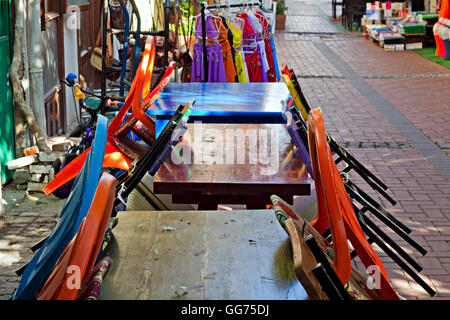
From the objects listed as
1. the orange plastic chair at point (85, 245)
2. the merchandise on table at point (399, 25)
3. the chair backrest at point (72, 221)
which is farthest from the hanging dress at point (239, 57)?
the merchandise on table at point (399, 25)

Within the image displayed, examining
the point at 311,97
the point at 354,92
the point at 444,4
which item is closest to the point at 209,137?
Result: the point at 444,4

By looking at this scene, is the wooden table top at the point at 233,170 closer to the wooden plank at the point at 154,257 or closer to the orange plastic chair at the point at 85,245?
the wooden plank at the point at 154,257

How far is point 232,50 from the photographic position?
28.9ft

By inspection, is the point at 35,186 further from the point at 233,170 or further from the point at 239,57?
the point at 239,57

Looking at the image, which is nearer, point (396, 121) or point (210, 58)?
point (210, 58)

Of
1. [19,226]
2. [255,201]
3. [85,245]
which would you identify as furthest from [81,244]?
[19,226]

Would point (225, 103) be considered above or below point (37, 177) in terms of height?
above

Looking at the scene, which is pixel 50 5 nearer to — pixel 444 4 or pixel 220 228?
pixel 444 4

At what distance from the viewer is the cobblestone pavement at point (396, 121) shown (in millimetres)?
5641

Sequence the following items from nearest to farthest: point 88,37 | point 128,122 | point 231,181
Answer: point 231,181
point 128,122
point 88,37

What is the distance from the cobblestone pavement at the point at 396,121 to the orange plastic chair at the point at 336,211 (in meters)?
1.80

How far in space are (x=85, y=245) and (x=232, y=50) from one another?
6.81 metres

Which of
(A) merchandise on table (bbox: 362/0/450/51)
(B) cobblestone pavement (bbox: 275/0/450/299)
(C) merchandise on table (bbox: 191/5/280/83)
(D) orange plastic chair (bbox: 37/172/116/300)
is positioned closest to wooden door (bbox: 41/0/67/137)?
(C) merchandise on table (bbox: 191/5/280/83)

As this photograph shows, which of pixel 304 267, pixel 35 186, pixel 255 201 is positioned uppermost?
pixel 304 267
